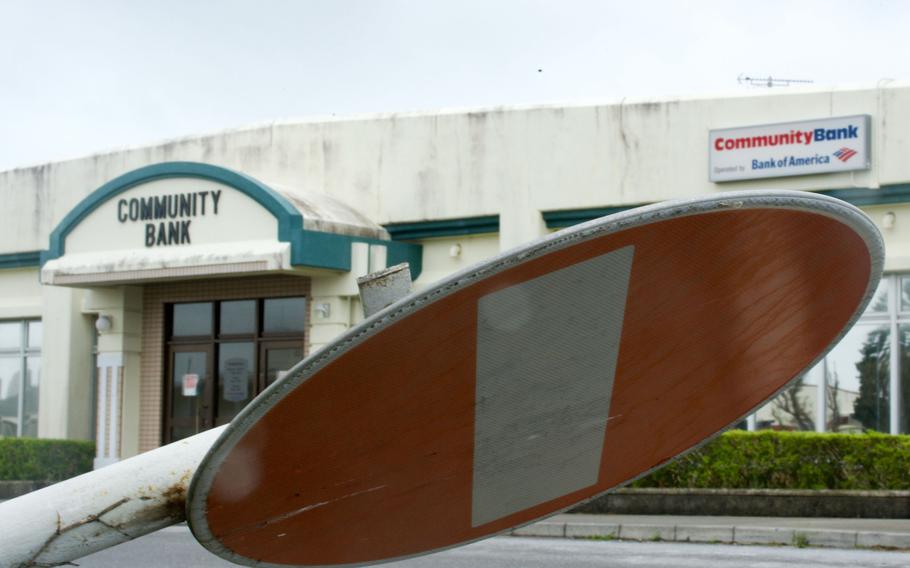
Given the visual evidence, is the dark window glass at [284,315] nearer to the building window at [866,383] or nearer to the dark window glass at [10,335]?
the dark window glass at [10,335]

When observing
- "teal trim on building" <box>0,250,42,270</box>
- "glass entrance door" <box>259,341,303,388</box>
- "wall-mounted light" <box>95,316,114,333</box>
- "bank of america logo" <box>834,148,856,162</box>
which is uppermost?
"bank of america logo" <box>834,148,856,162</box>

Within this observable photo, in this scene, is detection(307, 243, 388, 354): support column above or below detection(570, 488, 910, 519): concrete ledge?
above

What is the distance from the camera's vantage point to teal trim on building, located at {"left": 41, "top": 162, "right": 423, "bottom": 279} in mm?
18266

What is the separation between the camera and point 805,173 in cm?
1664

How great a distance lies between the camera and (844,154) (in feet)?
53.8

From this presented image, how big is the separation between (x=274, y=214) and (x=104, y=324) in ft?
15.7

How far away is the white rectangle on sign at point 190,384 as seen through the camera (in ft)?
71.3

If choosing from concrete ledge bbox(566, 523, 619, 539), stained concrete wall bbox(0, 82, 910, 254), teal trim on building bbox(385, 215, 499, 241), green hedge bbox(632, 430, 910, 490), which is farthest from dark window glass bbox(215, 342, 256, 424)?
concrete ledge bbox(566, 523, 619, 539)

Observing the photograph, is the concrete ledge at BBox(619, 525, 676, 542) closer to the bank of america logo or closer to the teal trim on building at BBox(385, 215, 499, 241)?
the bank of america logo

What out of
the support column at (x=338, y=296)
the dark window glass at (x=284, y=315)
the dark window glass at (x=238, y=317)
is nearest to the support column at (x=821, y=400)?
the support column at (x=338, y=296)

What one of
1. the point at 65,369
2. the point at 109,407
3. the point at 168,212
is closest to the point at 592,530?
the point at 168,212

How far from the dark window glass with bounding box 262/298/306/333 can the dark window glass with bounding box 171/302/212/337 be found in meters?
1.28

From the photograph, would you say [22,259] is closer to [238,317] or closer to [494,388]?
[238,317]

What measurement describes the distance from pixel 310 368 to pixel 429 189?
57.9ft
